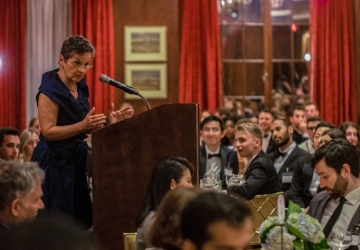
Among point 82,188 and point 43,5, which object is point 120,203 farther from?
point 43,5

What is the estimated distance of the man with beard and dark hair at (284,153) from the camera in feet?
19.1

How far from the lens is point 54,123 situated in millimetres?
3441

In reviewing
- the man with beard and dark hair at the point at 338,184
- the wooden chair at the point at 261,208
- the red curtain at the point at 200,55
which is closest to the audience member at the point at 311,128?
the red curtain at the point at 200,55

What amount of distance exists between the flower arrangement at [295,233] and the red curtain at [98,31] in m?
6.38

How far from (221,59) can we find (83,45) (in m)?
5.99

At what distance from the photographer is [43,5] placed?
29.3 ft

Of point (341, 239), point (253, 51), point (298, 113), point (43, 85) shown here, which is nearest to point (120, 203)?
point (43, 85)

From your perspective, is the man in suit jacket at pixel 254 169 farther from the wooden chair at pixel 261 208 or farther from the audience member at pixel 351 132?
the audience member at pixel 351 132

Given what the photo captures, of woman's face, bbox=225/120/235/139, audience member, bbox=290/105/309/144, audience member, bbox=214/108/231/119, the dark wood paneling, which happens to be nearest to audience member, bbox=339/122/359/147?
audience member, bbox=290/105/309/144

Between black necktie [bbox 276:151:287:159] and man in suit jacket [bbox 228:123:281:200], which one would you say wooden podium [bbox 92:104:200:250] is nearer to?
man in suit jacket [bbox 228:123:281:200]

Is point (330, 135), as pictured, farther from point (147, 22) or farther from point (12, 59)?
point (12, 59)

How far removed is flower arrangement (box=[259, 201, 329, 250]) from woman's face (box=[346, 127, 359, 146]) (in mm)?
3703

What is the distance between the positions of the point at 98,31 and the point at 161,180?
614 cm

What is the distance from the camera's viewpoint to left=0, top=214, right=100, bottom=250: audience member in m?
0.92
